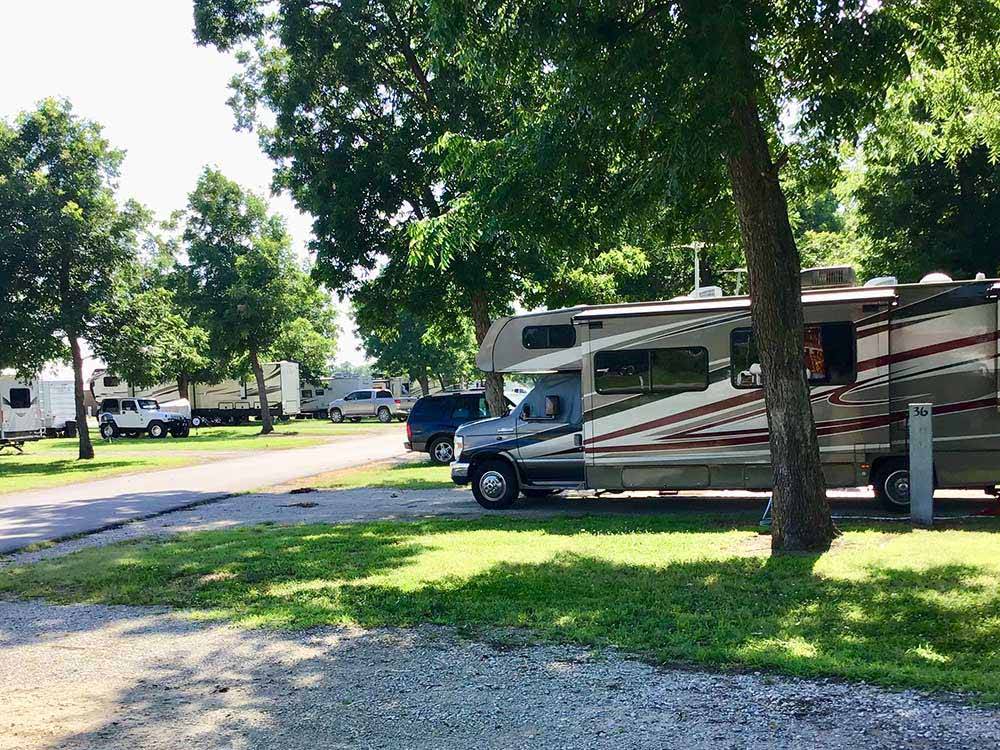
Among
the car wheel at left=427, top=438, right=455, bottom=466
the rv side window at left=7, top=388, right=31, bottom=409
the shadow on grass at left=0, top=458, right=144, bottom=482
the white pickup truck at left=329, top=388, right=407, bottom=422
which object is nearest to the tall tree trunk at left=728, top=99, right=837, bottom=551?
the car wheel at left=427, top=438, right=455, bottom=466

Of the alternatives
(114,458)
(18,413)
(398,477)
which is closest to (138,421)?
(18,413)

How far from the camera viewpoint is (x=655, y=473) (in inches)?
471

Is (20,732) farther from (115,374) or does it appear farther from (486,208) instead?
(115,374)

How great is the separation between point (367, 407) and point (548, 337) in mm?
41973

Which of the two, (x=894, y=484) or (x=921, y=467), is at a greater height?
(x=921, y=467)

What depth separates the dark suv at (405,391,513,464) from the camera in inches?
850

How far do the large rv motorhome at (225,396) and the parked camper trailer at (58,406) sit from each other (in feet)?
19.1

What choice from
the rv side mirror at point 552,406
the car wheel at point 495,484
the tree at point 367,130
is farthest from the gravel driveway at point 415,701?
the tree at point 367,130

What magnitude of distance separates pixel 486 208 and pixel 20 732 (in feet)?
23.4

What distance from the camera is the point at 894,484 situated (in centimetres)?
1098

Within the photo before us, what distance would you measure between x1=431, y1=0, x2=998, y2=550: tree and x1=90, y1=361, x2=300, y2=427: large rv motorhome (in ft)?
155

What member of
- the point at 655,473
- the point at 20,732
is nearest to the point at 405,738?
the point at 20,732

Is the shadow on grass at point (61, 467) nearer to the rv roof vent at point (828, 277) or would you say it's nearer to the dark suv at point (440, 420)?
the dark suv at point (440, 420)

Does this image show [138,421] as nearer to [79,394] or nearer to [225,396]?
[225,396]
